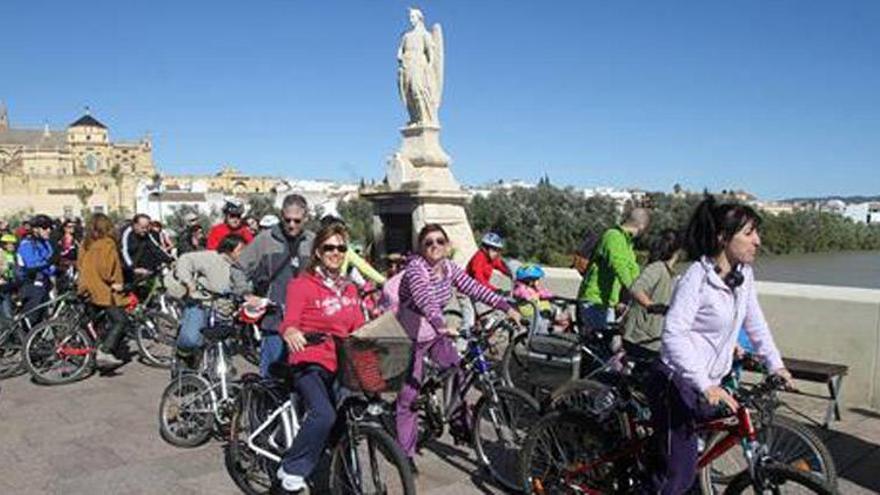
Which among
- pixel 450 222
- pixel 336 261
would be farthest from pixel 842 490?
pixel 450 222

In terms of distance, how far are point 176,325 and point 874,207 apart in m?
140

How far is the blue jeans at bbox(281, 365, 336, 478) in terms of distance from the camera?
360 cm

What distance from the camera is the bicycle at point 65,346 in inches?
288

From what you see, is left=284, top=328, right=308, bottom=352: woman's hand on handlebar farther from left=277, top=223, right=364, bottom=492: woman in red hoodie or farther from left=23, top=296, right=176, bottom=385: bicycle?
left=23, top=296, right=176, bottom=385: bicycle

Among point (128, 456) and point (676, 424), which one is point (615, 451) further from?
point (128, 456)

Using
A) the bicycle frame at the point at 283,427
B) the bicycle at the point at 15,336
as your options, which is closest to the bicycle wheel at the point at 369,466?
the bicycle frame at the point at 283,427

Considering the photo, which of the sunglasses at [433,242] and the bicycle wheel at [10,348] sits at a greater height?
the sunglasses at [433,242]

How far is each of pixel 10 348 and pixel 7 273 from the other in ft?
7.26

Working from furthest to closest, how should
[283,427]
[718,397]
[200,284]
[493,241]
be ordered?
1. [493,241]
2. [200,284]
3. [283,427]
4. [718,397]

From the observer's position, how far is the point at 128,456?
16.7ft

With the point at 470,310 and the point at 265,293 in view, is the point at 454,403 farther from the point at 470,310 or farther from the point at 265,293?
the point at 470,310

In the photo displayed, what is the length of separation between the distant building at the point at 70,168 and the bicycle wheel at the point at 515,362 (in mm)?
93055

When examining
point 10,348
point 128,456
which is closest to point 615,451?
point 128,456

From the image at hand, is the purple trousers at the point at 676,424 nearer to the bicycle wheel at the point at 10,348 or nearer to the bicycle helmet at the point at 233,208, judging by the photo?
the bicycle helmet at the point at 233,208
